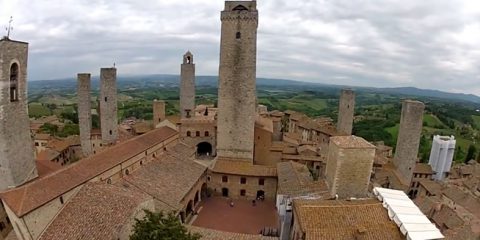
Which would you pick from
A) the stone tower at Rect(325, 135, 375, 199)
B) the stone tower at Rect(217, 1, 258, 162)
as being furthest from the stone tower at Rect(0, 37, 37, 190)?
the stone tower at Rect(325, 135, 375, 199)

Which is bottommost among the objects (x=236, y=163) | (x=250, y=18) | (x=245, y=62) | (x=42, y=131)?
(x=42, y=131)

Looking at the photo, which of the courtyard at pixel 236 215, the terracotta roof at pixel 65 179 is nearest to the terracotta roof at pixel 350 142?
the courtyard at pixel 236 215

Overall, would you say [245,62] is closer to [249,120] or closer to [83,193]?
[249,120]

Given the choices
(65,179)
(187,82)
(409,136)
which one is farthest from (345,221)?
(187,82)

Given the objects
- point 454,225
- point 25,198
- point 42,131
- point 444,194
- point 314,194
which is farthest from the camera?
point 42,131

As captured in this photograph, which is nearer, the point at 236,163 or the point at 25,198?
the point at 25,198

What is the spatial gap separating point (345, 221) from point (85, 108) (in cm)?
3046

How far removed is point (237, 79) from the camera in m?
34.2

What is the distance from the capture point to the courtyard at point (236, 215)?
2719 cm

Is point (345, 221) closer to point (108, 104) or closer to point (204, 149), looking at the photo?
point (108, 104)

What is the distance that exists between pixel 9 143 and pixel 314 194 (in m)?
20.1

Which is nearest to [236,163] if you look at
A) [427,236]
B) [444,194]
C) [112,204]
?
[112,204]

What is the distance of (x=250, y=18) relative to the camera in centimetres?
3306

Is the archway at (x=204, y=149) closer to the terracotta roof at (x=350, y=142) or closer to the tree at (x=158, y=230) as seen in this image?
the terracotta roof at (x=350, y=142)
